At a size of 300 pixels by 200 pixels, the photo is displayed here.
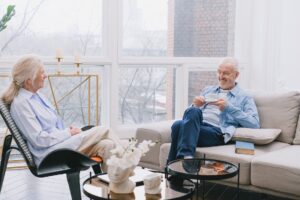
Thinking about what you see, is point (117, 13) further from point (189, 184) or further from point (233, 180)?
point (189, 184)

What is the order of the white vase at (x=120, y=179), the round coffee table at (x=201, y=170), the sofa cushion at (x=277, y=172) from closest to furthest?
1. the white vase at (x=120, y=179)
2. the round coffee table at (x=201, y=170)
3. the sofa cushion at (x=277, y=172)

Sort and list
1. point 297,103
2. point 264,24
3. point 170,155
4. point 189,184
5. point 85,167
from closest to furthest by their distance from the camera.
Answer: point 189,184 < point 85,167 < point 170,155 < point 297,103 < point 264,24

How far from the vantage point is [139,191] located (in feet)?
7.98

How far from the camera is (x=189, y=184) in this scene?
255 cm

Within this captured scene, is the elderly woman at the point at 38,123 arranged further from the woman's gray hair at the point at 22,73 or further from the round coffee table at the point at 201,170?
the round coffee table at the point at 201,170

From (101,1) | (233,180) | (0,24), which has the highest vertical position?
(101,1)

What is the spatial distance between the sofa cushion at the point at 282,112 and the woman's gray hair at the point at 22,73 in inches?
76.3

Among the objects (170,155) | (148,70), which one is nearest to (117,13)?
(148,70)

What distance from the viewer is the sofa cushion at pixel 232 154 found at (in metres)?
3.17

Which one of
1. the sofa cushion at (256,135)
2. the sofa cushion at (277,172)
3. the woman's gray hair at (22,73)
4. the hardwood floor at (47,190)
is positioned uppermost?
the woman's gray hair at (22,73)

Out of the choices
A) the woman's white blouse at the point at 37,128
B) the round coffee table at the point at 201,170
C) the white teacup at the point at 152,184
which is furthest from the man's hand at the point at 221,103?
the white teacup at the point at 152,184

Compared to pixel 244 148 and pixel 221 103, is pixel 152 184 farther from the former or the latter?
pixel 221 103

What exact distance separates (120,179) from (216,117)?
1.76m

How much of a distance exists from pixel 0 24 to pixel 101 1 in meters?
1.32
